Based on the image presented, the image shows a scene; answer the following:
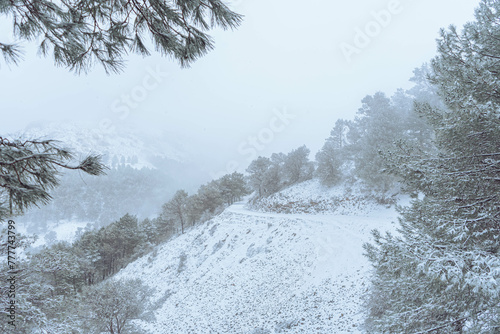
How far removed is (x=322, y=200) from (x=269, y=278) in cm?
1561

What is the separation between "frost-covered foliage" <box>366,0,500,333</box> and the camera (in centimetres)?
343

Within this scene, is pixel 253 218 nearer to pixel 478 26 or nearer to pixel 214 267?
pixel 214 267

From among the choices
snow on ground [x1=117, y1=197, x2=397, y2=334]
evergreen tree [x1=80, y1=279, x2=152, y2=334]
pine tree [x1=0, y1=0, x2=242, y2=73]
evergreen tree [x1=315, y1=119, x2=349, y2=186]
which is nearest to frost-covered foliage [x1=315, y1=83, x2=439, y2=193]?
evergreen tree [x1=315, y1=119, x2=349, y2=186]

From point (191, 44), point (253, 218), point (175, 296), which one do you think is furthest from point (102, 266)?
point (191, 44)

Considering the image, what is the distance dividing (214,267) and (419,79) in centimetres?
3875

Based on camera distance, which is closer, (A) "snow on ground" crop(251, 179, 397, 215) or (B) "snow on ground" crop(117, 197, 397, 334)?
(B) "snow on ground" crop(117, 197, 397, 334)

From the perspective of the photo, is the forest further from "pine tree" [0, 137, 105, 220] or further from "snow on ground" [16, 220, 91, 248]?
"snow on ground" [16, 220, 91, 248]

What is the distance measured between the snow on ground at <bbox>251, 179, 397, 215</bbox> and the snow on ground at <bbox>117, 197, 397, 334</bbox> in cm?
229

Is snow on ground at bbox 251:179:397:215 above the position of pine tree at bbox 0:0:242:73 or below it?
below

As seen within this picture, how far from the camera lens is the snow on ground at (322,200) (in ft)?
73.9

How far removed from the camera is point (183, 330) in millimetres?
12336

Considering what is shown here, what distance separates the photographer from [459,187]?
4008 mm

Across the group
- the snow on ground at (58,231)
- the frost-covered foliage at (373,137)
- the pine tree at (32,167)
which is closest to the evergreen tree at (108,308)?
the pine tree at (32,167)

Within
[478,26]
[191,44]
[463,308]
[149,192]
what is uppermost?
[149,192]
